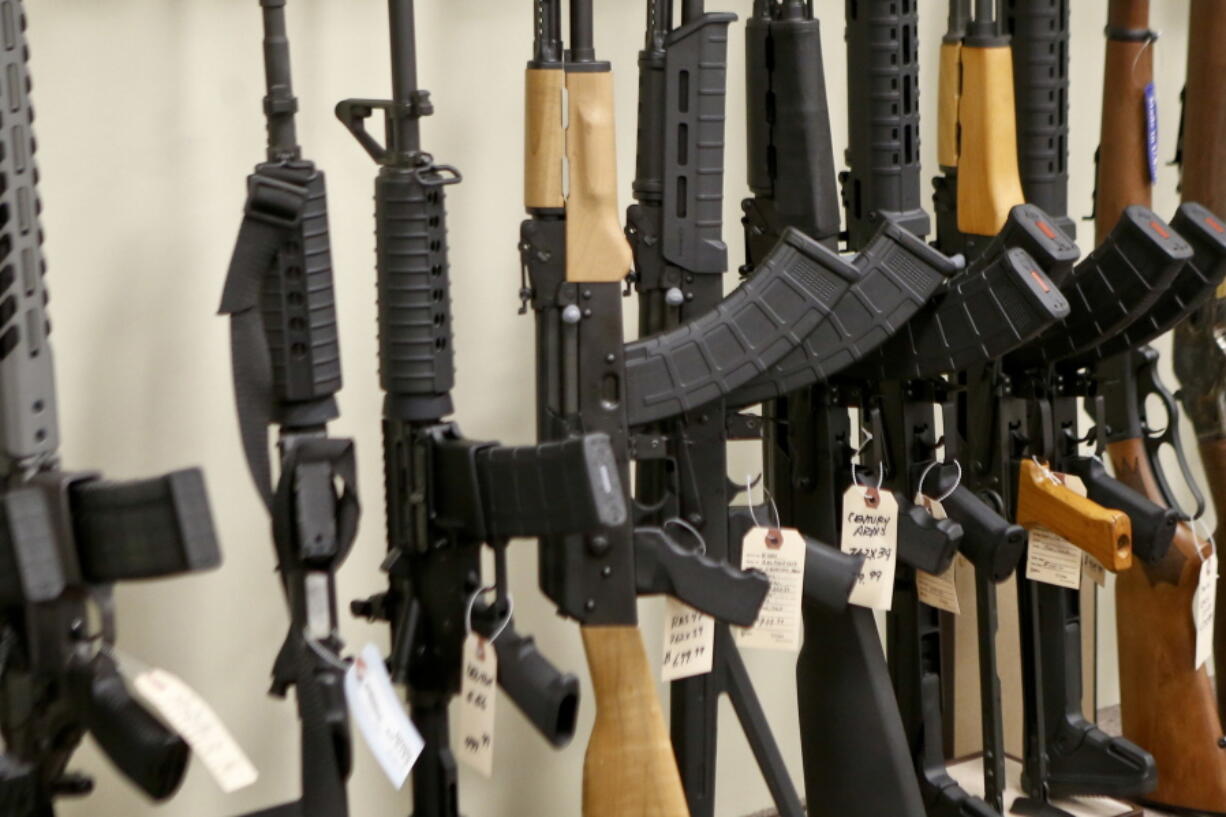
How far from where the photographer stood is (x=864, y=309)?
193 centimetres

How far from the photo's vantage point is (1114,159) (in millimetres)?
2354

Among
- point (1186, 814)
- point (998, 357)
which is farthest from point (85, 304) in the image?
point (1186, 814)

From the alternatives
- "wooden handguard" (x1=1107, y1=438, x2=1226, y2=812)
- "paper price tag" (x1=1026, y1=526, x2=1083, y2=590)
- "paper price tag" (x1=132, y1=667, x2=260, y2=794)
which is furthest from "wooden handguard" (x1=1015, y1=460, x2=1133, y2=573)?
"paper price tag" (x1=132, y1=667, x2=260, y2=794)

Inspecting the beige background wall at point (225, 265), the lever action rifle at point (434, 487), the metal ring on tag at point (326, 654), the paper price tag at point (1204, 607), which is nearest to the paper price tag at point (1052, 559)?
the paper price tag at point (1204, 607)

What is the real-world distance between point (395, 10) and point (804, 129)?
49cm

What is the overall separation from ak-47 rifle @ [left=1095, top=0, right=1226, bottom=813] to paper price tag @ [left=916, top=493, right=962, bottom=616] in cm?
42

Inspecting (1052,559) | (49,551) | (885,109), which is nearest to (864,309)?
(885,109)

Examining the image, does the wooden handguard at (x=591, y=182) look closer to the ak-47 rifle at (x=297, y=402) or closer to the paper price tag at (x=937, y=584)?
the ak-47 rifle at (x=297, y=402)

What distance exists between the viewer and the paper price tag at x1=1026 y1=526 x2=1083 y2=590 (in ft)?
7.20

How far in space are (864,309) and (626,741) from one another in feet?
Result: 1.74

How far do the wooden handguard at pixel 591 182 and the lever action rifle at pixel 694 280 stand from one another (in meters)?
0.12

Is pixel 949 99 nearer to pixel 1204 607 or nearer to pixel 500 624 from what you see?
pixel 1204 607

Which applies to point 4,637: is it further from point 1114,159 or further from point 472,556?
point 1114,159

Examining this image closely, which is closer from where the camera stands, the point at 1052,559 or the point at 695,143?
the point at 695,143
